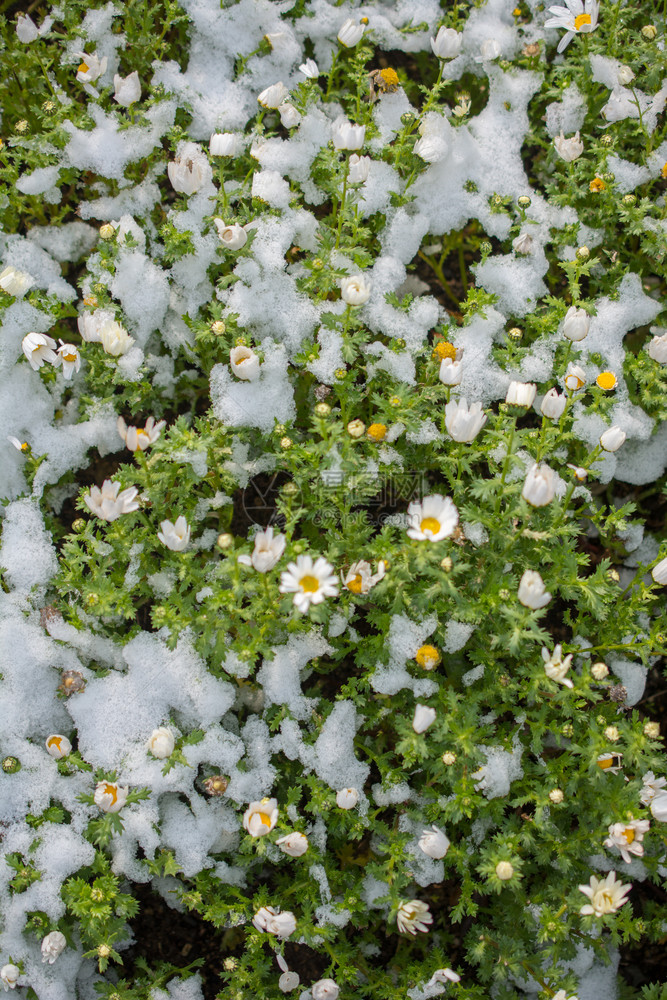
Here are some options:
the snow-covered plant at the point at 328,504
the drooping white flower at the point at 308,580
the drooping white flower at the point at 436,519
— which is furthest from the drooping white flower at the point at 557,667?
the drooping white flower at the point at 308,580

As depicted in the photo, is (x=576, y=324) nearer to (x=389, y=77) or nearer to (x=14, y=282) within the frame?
(x=389, y=77)

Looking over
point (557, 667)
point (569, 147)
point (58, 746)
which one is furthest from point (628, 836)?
point (569, 147)

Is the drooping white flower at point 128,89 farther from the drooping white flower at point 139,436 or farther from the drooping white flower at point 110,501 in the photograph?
the drooping white flower at point 110,501

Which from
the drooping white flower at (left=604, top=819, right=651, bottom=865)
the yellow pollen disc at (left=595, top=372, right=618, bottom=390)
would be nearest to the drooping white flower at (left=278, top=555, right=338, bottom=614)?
the drooping white flower at (left=604, top=819, right=651, bottom=865)

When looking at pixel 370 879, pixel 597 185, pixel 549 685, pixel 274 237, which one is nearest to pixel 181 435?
pixel 274 237

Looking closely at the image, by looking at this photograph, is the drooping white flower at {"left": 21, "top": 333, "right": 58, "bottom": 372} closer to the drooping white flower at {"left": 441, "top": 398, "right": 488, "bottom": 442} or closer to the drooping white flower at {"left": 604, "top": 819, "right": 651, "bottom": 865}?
the drooping white flower at {"left": 441, "top": 398, "right": 488, "bottom": 442}

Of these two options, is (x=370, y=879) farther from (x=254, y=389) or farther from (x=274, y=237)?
(x=274, y=237)

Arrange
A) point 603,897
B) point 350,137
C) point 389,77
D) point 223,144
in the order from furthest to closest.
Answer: point 389,77, point 223,144, point 350,137, point 603,897
